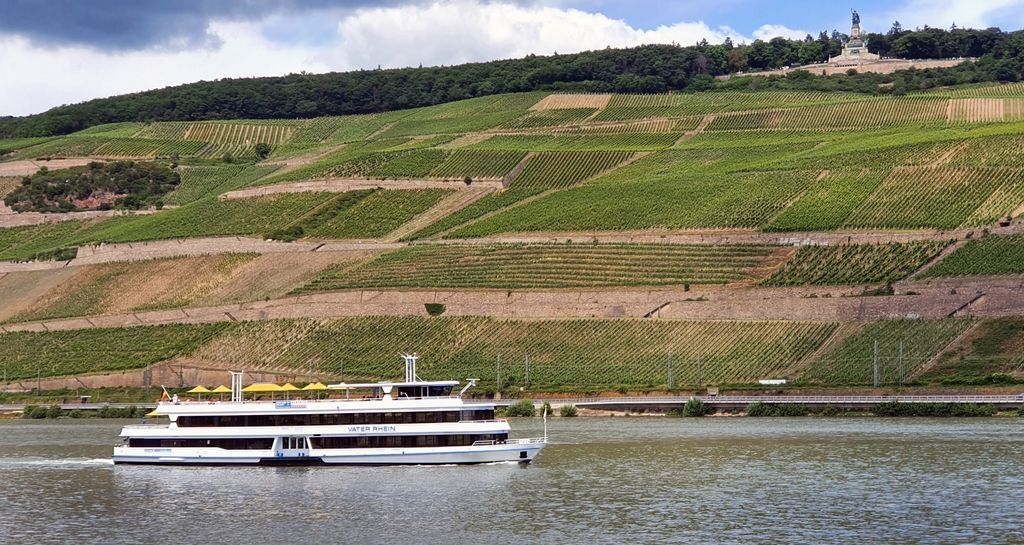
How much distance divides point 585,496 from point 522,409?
3880 cm

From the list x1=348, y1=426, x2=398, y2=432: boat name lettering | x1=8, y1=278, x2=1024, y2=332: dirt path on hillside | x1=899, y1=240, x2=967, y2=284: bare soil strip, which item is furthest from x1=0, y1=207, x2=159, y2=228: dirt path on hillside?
x1=348, y1=426, x2=398, y2=432: boat name lettering

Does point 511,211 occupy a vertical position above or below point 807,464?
above

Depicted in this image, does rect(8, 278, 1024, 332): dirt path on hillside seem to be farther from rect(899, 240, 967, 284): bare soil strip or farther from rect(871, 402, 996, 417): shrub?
rect(871, 402, 996, 417): shrub

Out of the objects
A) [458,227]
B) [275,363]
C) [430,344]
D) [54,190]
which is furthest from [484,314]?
[54,190]

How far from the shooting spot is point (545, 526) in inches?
2030

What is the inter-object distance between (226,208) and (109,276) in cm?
1957

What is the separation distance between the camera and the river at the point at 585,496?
5050 centimetres

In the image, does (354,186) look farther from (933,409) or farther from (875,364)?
(933,409)

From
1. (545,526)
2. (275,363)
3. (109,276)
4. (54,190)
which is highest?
(54,190)

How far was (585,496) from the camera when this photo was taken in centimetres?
5788

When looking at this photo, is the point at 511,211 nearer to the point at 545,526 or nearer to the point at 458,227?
the point at 458,227

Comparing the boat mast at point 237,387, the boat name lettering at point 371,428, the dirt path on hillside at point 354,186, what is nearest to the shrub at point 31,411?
the boat mast at point 237,387

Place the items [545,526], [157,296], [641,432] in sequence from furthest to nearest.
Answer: [157,296] → [641,432] → [545,526]

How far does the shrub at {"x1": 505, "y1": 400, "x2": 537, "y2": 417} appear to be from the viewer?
9653 centimetres
